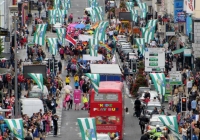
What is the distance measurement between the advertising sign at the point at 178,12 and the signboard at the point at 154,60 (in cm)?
2498

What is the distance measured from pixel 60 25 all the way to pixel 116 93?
51923mm

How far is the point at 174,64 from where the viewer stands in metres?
103

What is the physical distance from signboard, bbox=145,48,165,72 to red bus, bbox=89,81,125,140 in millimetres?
19150

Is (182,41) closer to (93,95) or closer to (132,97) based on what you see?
(132,97)

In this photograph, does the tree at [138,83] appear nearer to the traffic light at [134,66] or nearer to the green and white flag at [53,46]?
the traffic light at [134,66]

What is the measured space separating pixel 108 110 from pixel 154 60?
2010cm

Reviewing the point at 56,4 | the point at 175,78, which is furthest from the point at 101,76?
the point at 56,4

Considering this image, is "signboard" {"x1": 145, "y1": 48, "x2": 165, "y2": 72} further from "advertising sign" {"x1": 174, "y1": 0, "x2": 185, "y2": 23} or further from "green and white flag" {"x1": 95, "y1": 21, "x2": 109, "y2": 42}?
"advertising sign" {"x1": 174, "y1": 0, "x2": 185, "y2": 23}

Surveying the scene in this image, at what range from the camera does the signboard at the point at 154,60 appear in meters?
87.6

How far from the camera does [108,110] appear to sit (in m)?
68.3

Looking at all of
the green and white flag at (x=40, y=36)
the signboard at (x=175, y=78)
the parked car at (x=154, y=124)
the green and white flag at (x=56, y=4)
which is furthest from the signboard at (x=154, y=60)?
the green and white flag at (x=56, y=4)

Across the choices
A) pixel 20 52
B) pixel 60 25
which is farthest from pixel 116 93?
pixel 60 25

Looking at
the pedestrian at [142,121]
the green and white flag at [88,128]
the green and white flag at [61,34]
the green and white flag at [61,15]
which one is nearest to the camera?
the green and white flag at [88,128]

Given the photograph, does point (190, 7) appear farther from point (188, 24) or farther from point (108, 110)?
point (108, 110)
